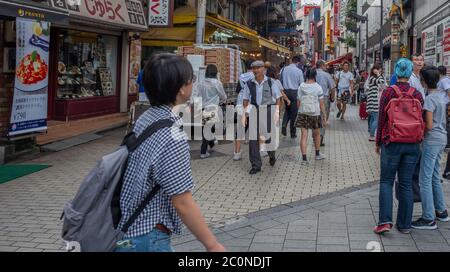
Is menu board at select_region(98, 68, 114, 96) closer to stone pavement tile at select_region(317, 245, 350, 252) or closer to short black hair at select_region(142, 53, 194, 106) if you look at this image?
stone pavement tile at select_region(317, 245, 350, 252)

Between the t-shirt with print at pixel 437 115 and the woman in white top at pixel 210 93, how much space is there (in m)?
5.25

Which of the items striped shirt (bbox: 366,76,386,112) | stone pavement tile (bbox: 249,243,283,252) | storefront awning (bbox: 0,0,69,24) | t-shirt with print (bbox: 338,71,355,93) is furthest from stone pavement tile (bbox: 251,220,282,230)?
t-shirt with print (bbox: 338,71,355,93)

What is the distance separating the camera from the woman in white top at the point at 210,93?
1030cm

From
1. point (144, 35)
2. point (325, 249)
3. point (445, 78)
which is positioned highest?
point (144, 35)

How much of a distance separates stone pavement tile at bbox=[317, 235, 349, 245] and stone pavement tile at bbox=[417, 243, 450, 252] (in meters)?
Result: 0.70

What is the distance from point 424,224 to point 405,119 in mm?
1252

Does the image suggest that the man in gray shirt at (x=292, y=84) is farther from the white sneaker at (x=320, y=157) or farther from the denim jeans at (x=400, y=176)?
the denim jeans at (x=400, y=176)

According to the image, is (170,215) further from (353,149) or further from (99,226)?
(353,149)

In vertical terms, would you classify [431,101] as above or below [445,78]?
below

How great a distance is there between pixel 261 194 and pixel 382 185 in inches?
88.5

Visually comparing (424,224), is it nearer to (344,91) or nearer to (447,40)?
(447,40)

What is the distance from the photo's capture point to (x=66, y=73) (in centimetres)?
1366

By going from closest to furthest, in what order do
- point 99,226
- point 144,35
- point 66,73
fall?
point 99,226
point 66,73
point 144,35
